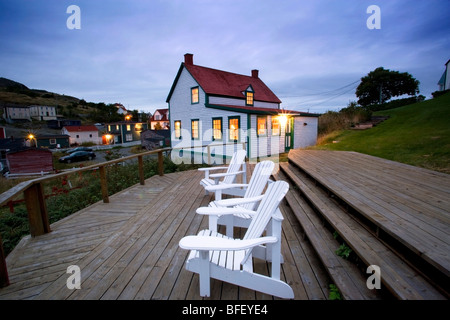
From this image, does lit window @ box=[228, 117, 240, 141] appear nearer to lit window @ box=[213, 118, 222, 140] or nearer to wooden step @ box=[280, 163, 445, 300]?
lit window @ box=[213, 118, 222, 140]

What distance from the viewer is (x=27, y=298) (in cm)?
176

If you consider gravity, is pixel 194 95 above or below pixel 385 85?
below

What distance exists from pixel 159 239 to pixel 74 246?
1.07m

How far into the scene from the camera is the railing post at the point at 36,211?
2721 millimetres

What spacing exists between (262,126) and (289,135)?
2.44m

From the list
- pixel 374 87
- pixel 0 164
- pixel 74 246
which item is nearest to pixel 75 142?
pixel 0 164

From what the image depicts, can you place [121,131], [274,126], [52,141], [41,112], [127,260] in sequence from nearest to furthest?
1. [127,260]
2. [274,126]
3. [52,141]
4. [121,131]
5. [41,112]

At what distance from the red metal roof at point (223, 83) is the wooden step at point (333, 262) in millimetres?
10596

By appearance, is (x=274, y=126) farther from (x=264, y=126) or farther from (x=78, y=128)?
(x=78, y=128)

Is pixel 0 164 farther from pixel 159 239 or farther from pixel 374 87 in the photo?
pixel 374 87

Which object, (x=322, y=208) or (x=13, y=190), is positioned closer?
(x=13, y=190)

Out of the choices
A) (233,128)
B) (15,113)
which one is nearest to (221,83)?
(233,128)

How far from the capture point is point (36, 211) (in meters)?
2.83

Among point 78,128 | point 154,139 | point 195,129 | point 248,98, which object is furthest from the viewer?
point 78,128
